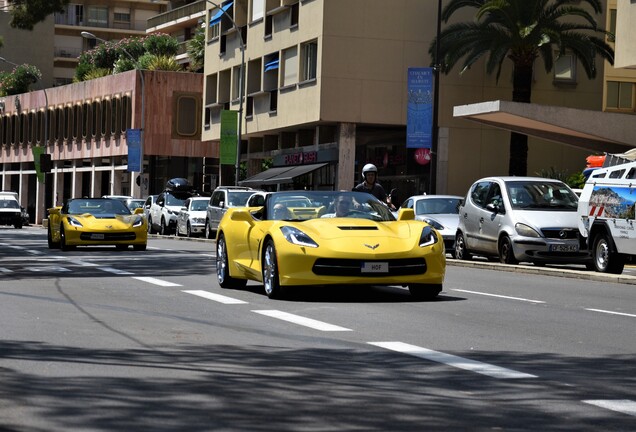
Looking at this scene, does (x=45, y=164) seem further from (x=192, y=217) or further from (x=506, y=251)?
(x=506, y=251)

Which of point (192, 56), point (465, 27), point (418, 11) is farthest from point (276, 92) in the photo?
point (192, 56)

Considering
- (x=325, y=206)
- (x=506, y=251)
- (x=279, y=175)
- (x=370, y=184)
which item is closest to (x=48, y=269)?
(x=370, y=184)

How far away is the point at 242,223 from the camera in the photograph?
61.7ft

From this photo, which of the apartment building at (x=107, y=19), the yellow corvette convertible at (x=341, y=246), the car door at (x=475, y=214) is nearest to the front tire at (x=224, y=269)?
the yellow corvette convertible at (x=341, y=246)

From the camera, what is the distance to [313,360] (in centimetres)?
1030

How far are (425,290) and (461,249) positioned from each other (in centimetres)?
1441

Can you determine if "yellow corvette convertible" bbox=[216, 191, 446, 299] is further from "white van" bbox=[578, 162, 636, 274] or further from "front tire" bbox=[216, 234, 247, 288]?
"white van" bbox=[578, 162, 636, 274]

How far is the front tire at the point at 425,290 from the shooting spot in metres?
17.1

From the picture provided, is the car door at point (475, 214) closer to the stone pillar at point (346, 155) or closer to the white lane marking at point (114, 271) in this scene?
the white lane marking at point (114, 271)

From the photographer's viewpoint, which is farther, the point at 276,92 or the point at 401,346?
the point at 276,92

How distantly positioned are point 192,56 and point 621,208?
72.2 meters

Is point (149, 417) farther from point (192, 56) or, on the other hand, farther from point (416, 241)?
point (192, 56)

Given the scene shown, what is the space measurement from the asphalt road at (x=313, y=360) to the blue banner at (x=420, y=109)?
27367 millimetres

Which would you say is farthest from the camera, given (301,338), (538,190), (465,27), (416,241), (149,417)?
(465,27)
